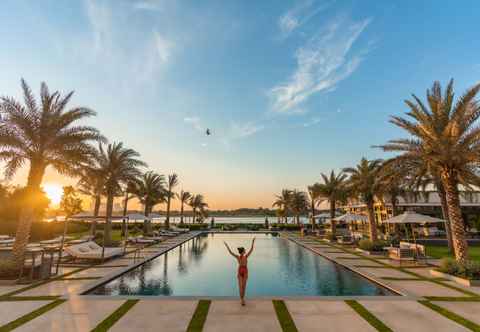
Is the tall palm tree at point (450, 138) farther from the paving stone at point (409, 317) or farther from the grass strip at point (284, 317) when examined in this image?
the grass strip at point (284, 317)

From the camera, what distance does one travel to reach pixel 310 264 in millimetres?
14625

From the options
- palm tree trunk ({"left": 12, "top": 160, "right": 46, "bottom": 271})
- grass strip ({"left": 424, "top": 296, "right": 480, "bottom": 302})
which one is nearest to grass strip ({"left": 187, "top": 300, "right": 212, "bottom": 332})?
grass strip ({"left": 424, "top": 296, "right": 480, "bottom": 302})

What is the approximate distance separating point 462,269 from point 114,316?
1302cm

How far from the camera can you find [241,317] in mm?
6551

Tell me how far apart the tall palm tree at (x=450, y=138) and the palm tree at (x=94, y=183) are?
1792 centimetres

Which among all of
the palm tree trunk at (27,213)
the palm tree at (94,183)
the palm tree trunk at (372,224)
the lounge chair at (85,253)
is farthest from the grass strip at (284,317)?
the palm tree trunk at (372,224)

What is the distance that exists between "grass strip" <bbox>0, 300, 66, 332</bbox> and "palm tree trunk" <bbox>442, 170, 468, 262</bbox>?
636 inches

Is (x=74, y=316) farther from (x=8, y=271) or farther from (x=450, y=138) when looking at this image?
(x=450, y=138)

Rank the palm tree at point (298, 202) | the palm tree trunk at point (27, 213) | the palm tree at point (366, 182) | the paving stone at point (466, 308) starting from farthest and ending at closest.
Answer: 1. the palm tree at point (298, 202)
2. the palm tree at point (366, 182)
3. the palm tree trunk at point (27, 213)
4. the paving stone at point (466, 308)

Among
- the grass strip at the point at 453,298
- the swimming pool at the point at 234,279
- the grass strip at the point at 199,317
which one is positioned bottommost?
the swimming pool at the point at 234,279

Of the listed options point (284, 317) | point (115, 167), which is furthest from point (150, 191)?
point (284, 317)

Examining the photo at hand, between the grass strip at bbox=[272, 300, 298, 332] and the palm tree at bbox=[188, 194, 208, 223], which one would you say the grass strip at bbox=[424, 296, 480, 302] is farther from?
the palm tree at bbox=[188, 194, 208, 223]

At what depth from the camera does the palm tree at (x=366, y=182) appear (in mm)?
20703

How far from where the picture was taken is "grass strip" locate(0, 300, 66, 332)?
231 inches
